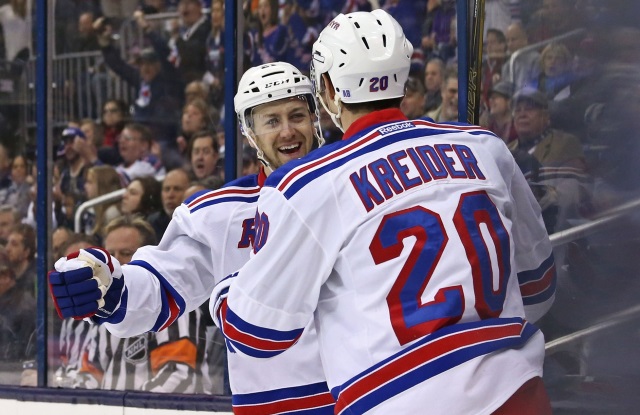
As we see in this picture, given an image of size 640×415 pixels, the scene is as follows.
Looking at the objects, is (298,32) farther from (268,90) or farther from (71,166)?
(268,90)

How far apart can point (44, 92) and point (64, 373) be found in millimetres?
964

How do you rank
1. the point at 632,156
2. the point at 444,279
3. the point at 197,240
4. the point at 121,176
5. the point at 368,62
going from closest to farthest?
the point at 444,279, the point at 368,62, the point at 197,240, the point at 632,156, the point at 121,176

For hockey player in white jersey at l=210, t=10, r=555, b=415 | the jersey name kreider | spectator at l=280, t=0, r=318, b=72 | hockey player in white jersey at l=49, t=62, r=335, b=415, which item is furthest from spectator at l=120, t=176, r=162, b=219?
the jersey name kreider

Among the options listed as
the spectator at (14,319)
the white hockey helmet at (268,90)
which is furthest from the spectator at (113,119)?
the white hockey helmet at (268,90)

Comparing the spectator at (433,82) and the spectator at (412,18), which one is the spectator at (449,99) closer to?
the spectator at (433,82)

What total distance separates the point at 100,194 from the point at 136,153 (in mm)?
200

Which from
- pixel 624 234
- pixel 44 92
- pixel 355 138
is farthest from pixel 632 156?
pixel 44 92

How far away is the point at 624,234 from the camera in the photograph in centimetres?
278

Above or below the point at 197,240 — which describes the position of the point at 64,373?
below

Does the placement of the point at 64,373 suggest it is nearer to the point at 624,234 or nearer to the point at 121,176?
the point at 121,176

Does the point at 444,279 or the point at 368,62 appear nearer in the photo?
the point at 444,279

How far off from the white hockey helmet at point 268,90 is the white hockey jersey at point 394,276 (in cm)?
64

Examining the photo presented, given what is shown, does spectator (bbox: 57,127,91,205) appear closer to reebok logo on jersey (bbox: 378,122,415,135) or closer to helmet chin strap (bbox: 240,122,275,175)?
helmet chin strap (bbox: 240,122,275,175)

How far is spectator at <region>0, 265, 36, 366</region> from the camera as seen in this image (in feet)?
13.4
